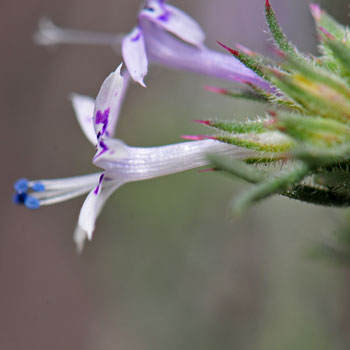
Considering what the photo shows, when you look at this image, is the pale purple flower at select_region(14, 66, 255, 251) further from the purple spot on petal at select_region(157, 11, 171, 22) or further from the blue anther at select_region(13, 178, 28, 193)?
the purple spot on petal at select_region(157, 11, 171, 22)

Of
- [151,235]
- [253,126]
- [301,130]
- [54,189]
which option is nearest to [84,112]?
[54,189]

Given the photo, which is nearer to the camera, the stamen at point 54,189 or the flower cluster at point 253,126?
the flower cluster at point 253,126

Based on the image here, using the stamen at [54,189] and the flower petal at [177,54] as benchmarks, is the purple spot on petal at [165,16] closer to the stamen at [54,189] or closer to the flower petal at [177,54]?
the flower petal at [177,54]

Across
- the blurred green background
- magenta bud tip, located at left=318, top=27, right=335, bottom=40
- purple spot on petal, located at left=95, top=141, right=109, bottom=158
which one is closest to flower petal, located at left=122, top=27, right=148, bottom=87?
purple spot on petal, located at left=95, top=141, right=109, bottom=158

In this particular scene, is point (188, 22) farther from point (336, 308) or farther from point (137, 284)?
point (137, 284)

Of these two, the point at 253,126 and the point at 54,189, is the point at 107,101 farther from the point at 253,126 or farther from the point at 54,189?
the point at 54,189

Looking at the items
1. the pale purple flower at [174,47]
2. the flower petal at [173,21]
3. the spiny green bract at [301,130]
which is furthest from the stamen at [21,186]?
the spiny green bract at [301,130]
